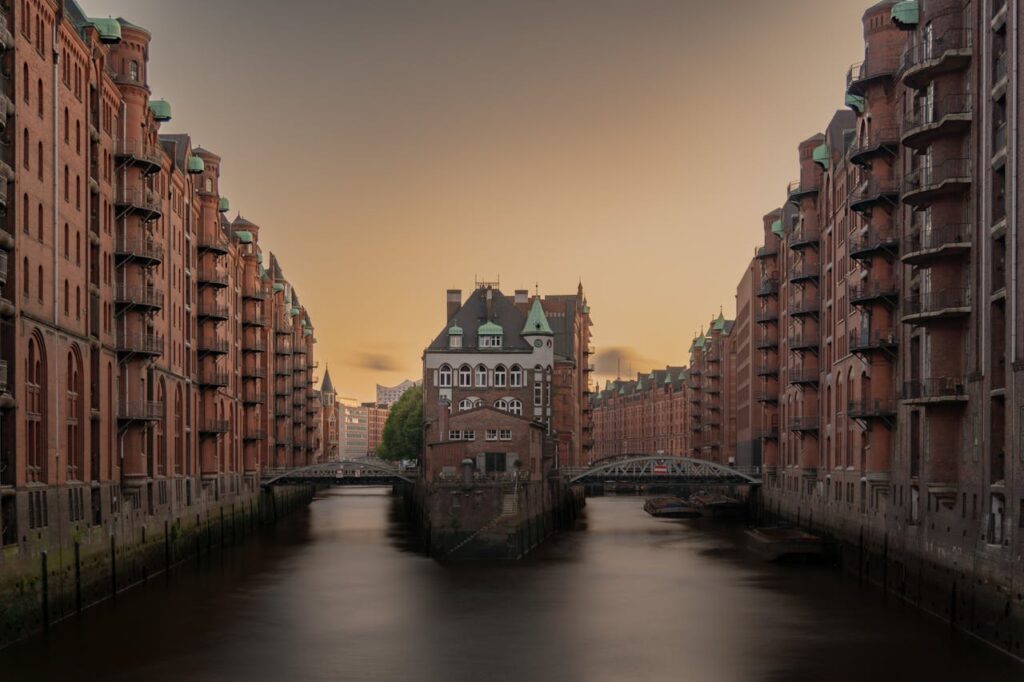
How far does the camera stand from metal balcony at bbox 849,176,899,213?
171 feet

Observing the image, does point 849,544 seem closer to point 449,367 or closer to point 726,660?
point 726,660

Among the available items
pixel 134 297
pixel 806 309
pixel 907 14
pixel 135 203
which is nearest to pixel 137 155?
pixel 135 203

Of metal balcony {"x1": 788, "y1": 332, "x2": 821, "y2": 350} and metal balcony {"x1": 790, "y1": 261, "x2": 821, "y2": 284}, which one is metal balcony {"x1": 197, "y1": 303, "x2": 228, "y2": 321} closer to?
metal balcony {"x1": 788, "y1": 332, "x2": 821, "y2": 350}

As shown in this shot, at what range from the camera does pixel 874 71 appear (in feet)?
177

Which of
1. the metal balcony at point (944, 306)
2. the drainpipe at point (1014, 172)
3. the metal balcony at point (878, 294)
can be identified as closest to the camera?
the drainpipe at point (1014, 172)

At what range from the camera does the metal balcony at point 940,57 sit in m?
41.7

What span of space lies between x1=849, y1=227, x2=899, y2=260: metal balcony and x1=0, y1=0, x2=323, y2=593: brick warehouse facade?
29.6 meters

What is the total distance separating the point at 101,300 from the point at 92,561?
10.7 meters

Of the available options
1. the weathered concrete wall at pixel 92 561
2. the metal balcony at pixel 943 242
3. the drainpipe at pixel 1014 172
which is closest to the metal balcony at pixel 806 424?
the metal balcony at pixel 943 242

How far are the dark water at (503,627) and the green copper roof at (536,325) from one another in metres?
38.2

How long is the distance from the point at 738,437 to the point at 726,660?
290ft

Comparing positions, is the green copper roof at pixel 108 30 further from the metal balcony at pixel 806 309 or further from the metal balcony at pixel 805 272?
the metal balcony at pixel 806 309

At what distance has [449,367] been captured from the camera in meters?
105

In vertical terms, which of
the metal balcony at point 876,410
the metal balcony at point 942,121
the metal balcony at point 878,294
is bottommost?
the metal balcony at point 876,410
